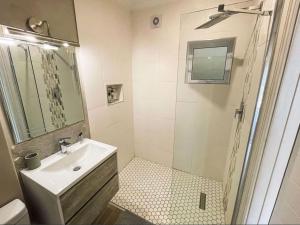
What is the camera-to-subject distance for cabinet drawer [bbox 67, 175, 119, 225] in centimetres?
107

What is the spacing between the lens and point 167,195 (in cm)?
176

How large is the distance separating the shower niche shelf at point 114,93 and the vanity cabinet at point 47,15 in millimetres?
638

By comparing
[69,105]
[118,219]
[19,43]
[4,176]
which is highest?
[19,43]

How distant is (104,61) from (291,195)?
6.19 ft

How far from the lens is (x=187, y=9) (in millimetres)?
1626

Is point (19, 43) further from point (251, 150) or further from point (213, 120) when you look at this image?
point (213, 120)

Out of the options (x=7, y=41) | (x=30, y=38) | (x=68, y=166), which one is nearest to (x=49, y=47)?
(x=30, y=38)

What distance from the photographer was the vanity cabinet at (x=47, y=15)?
898 millimetres

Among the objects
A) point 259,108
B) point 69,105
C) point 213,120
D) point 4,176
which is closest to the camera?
point 259,108

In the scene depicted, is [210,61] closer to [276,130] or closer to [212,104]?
[212,104]

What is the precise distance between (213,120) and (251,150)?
0.93 meters

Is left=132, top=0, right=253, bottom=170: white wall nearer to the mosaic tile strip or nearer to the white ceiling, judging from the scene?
the white ceiling

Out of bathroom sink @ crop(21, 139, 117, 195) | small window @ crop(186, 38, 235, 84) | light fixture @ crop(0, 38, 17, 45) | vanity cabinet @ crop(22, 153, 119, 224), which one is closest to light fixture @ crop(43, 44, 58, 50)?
light fixture @ crop(0, 38, 17, 45)

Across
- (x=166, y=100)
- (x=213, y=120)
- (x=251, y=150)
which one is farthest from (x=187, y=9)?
(x=251, y=150)
